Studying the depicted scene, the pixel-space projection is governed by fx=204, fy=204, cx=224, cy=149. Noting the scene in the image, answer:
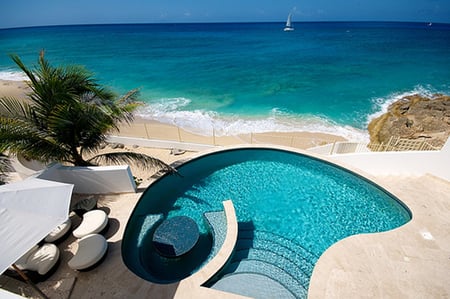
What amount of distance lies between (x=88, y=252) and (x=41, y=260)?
0.99 meters

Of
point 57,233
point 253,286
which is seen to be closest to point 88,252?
point 57,233

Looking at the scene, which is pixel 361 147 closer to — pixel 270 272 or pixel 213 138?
pixel 270 272

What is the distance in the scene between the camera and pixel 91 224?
18.8ft

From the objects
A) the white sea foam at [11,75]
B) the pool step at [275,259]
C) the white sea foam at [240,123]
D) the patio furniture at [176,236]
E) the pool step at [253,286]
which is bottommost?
the white sea foam at [11,75]

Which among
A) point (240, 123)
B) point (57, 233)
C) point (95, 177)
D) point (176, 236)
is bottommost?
point (240, 123)

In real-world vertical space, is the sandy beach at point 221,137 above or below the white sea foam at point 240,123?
above

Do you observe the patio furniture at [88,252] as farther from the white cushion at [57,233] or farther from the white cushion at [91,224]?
the white cushion at [57,233]

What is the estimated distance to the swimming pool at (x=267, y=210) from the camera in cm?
594

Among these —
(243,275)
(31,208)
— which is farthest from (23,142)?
(243,275)

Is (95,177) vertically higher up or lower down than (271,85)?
higher up

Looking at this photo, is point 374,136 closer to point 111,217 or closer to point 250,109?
point 250,109

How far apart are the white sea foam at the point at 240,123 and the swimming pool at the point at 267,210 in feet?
23.5

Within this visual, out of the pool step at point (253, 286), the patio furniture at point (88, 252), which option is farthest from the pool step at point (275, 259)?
the patio furniture at point (88, 252)

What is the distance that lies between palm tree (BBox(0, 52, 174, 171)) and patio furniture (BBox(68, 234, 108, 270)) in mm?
2802
